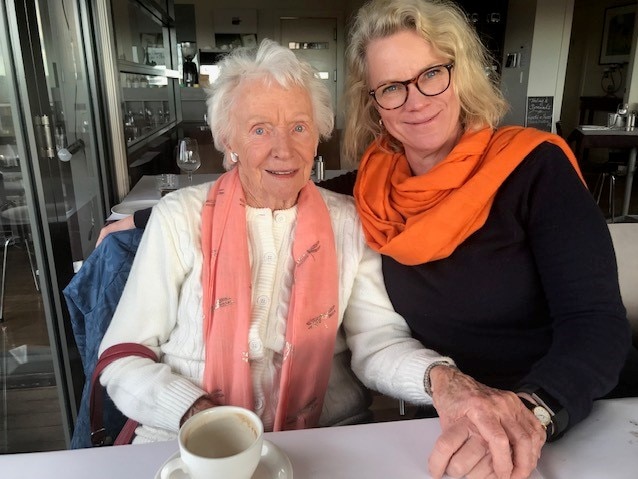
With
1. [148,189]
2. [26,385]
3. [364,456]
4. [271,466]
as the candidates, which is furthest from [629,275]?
[26,385]

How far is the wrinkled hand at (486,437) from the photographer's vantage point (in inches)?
28.3

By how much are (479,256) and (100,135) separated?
2397 mm

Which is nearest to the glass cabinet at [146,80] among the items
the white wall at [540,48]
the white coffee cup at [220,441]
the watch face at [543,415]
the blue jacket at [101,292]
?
the blue jacket at [101,292]

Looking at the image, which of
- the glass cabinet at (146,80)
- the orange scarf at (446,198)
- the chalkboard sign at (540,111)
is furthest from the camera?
the chalkboard sign at (540,111)

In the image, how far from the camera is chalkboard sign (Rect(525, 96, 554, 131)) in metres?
6.91

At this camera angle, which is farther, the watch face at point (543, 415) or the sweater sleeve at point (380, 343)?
the sweater sleeve at point (380, 343)

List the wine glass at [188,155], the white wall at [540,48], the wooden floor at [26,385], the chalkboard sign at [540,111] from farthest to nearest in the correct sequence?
the chalkboard sign at [540,111], the white wall at [540,48], the wine glass at [188,155], the wooden floor at [26,385]

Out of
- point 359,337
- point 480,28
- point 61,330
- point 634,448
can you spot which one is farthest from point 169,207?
point 480,28

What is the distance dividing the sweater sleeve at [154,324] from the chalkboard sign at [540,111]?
6.71 meters

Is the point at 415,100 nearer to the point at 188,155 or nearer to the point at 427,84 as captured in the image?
the point at 427,84

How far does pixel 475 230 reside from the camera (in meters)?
1.16

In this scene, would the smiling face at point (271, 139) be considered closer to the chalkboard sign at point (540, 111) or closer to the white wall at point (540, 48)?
the white wall at point (540, 48)

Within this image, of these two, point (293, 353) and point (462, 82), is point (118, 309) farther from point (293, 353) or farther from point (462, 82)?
point (462, 82)

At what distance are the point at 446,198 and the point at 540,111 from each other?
6554 millimetres
